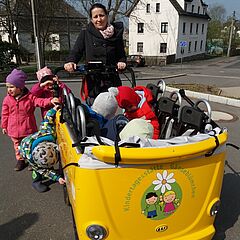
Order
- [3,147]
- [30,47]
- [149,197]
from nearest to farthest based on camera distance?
[149,197], [3,147], [30,47]

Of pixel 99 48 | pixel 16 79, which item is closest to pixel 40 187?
pixel 16 79

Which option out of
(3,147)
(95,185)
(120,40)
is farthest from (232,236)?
(3,147)

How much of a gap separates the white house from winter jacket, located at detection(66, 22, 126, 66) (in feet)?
94.6

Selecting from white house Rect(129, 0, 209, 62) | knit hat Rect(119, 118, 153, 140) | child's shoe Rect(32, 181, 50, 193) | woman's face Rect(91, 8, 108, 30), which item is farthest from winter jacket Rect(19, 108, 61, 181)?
white house Rect(129, 0, 209, 62)

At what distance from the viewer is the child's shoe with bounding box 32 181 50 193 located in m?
3.20

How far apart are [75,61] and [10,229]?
195cm

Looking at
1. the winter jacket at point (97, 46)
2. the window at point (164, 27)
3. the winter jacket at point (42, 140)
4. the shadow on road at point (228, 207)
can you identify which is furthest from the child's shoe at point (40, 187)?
the window at point (164, 27)

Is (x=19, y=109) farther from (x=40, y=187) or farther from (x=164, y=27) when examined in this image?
(x=164, y=27)

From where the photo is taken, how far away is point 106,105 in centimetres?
238

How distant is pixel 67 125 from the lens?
2121 mm

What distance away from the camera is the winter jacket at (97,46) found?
3234 millimetres

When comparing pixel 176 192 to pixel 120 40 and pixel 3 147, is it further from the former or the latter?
pixel 3 147

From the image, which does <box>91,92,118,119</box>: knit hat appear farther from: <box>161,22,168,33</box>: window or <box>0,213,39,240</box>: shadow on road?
<box>161,22,168,33</box>: window

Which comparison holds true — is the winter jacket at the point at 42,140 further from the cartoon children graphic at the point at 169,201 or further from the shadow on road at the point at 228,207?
the shadow on road at the point at 228,207
